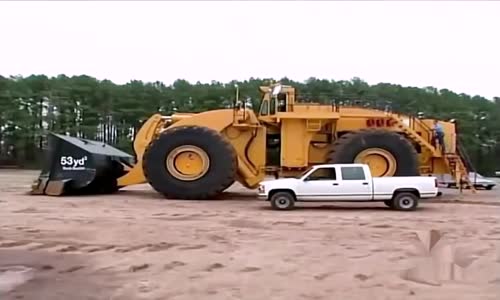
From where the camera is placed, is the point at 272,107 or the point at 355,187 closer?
the point at 355,187

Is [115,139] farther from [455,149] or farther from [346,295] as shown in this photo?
[346,295]

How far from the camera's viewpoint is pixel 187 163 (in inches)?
905

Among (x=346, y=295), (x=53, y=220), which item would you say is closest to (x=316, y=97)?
(x=53, y=220)

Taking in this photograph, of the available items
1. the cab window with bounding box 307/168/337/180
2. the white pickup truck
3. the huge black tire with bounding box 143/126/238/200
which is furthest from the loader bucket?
the cab window with bounding box 307/168/337/180

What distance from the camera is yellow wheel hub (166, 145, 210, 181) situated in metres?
22.8

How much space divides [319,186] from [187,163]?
529cm

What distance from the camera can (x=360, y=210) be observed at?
19469 mm

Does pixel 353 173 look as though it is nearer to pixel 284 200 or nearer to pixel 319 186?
pixel 319 186

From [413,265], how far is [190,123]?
1411 centimetres

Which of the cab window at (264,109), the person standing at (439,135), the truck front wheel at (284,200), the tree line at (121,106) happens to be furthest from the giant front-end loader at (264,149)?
the tree line at (121,106)

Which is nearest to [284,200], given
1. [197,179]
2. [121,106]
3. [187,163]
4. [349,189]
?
[349,189]

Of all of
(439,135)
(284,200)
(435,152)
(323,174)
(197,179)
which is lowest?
(284,200)

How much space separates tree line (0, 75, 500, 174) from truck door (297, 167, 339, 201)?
154ft

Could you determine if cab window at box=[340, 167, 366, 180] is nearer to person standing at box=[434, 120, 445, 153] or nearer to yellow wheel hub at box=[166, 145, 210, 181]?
person standing at box=[434, 120, 445, 153]
